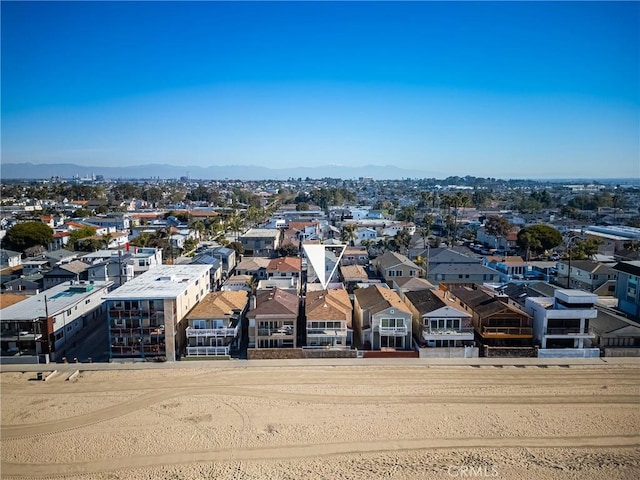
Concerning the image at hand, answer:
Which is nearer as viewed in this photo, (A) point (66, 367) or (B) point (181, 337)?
(A) point (66, 367)

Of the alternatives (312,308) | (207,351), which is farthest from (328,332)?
(207,351)

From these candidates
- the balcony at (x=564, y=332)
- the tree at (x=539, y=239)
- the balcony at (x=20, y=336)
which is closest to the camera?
the balcony at (x=20, y=336)

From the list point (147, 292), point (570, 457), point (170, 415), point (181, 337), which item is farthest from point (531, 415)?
point (147, 292)

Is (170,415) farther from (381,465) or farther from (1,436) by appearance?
(381,465)

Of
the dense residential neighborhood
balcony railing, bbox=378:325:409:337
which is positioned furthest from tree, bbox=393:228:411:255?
balcony railing, bbox=378:325:409:337

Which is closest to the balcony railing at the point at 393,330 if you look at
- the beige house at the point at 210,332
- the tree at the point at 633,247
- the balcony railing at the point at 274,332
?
the balcony railing at the point at 274,332

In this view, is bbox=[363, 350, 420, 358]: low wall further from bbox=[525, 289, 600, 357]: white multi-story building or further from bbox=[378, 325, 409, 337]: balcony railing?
bbox=[525, 289, 600, 357]: white multi-story building

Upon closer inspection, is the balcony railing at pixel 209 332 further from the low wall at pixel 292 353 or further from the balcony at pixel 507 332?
the balcony at pixel 507 332
